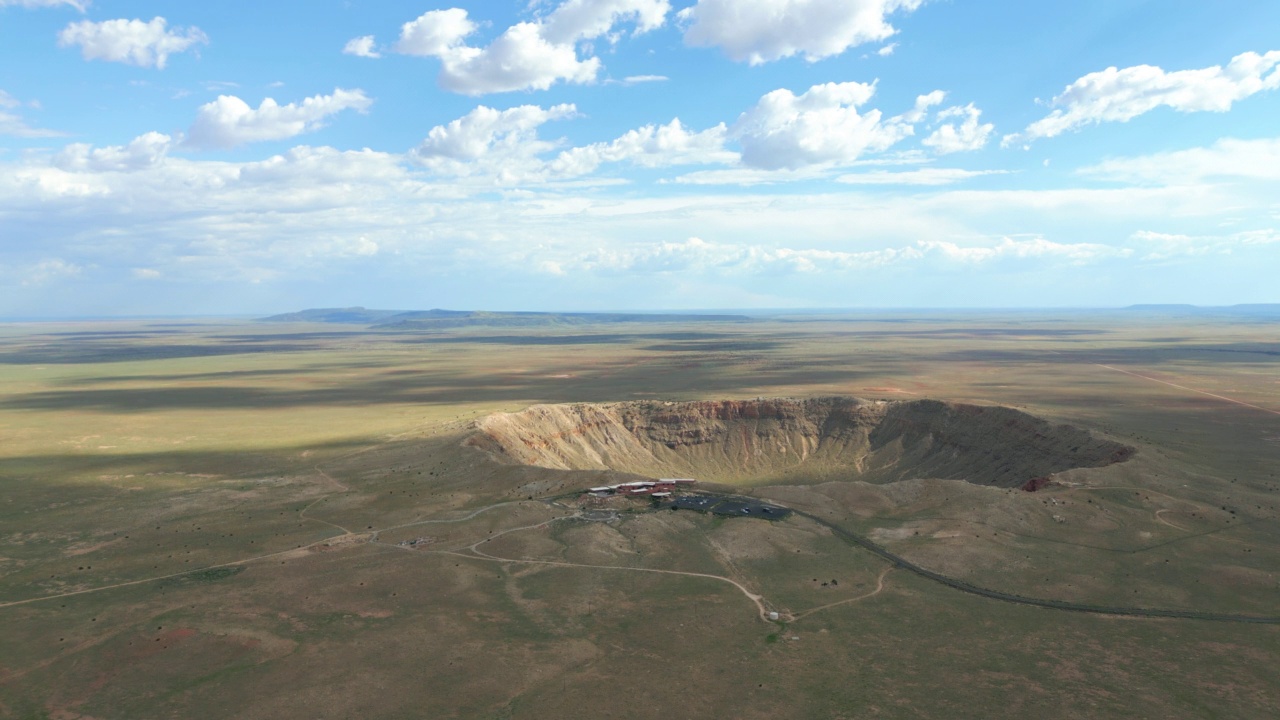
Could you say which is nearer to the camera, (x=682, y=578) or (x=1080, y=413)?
(x=682, y=578)

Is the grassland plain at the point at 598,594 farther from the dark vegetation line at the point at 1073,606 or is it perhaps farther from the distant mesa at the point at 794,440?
the distant mesa at the point at 794,440

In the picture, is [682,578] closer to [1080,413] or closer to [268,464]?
[268,464]

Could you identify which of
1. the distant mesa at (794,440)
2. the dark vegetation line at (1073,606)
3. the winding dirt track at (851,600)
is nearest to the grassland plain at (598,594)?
the winding dirt track at (851,600)

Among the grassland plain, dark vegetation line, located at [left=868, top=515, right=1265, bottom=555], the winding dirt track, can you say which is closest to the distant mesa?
the grassland plain

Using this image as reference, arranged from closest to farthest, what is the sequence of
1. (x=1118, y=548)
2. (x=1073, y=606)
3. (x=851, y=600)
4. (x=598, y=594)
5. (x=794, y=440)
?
1. (x=1073, y=606)
2. (x=851, y=600)
3. (x=598, y=594)
4. (x=1118, y=548)
5. (x=794, y=440)

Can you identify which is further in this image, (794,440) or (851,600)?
(794,440)

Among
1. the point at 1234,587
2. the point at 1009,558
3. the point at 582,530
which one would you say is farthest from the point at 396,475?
the point at 1234,587

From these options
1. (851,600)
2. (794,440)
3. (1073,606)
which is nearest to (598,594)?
(851,600)

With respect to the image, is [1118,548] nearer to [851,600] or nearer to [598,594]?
[851,600]

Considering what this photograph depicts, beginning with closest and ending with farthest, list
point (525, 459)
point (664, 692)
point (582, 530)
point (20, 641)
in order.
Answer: point (664, 692), point (20, 641), point (582, 530), point (525, 459)
